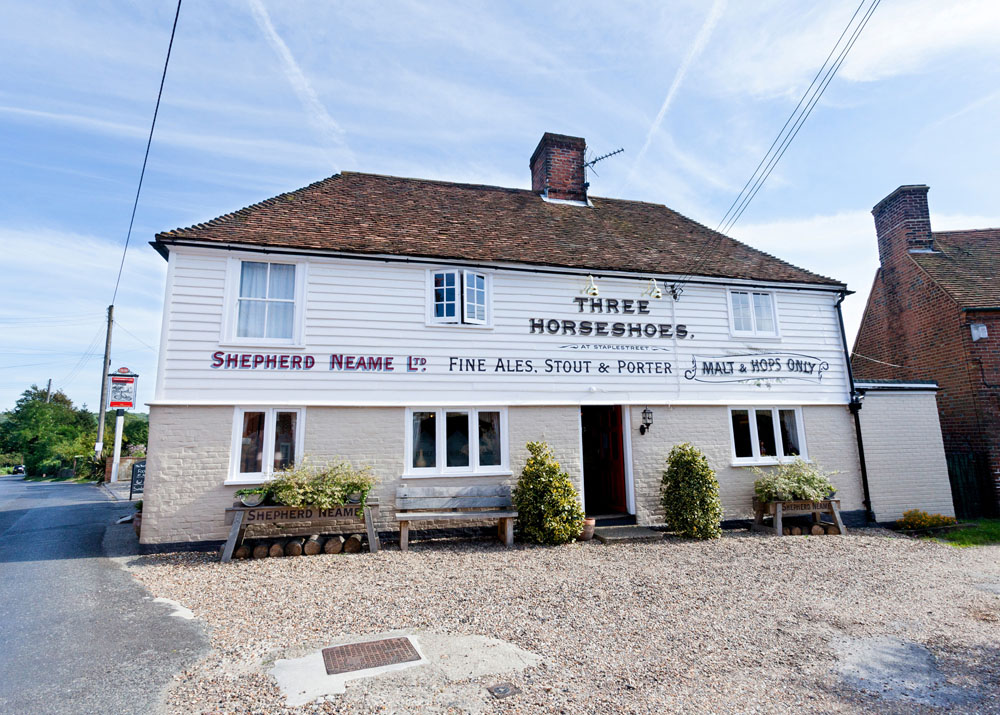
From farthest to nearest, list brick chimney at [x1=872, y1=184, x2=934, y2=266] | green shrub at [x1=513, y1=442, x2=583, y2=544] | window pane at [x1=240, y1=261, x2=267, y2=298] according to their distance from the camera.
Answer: brick chimney at [x1=872, y1=184, x2=934, y2=266], window pane at [x1=240, y1=261, x2=267, y2=298], green shrub at [x1=513, y1=442, x2=583, y2=544]

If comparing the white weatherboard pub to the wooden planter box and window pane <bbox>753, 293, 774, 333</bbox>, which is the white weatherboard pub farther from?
the wooden planter box

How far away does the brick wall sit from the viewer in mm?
11141

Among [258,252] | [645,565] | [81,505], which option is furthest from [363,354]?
[81,505]

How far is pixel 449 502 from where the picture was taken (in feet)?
31.3

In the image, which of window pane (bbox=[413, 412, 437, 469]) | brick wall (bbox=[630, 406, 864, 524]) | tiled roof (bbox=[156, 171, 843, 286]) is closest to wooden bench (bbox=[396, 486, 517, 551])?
window pane (bbox=[413, 412, 437, 469])

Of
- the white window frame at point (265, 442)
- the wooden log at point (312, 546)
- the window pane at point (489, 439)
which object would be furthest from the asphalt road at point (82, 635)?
the window pane at point (489, 439)

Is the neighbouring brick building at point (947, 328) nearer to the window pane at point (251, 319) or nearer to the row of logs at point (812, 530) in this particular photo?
the row of logs at point (812, 530)

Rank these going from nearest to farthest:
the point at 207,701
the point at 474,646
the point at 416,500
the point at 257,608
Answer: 1. the point at 207,701
2. the point at 474,646
3. the point at 257,608
4. the point at 416,500

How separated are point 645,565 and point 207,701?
624cm

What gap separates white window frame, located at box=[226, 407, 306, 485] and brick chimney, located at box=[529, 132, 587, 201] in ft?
31.4

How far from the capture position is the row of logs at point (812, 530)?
10.8m

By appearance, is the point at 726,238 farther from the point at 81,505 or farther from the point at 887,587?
the point at 81,505

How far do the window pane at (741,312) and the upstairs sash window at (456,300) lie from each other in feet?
19.9

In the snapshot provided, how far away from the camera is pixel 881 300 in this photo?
55.1ft
